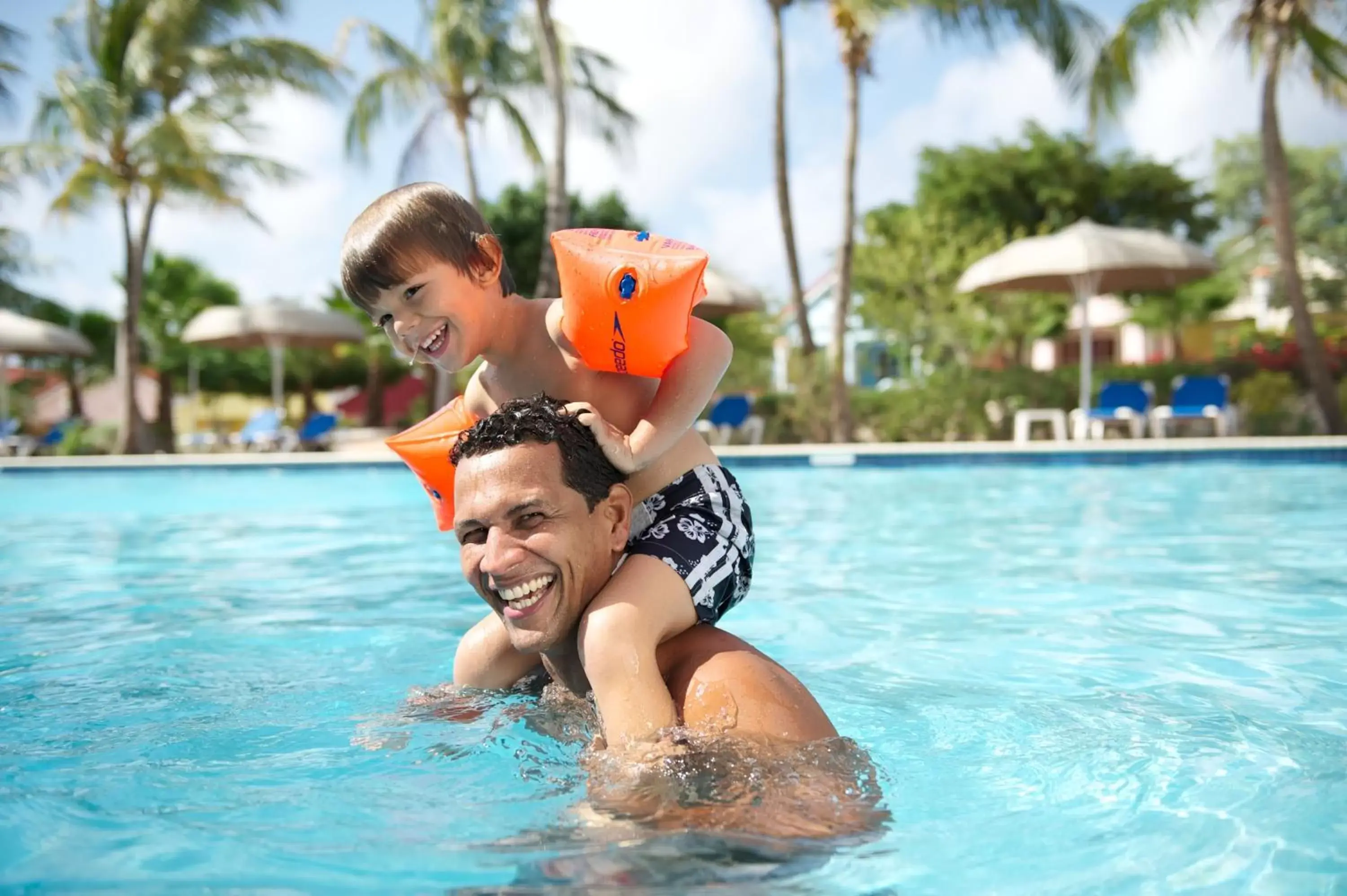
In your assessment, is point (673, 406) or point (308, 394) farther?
point (308, 394)

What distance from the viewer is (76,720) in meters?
3.30

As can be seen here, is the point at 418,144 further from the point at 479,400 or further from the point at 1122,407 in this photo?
the point at 479,400

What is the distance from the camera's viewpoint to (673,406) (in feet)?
8.58

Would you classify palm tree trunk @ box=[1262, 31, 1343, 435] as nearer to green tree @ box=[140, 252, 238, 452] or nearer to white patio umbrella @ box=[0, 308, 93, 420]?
white patio umbrella @ box=[0, 308, 93, 420]

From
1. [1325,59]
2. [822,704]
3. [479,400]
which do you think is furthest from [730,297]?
[479,400]

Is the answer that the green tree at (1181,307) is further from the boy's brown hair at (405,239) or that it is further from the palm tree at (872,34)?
the boy's brown hair at (405,239)

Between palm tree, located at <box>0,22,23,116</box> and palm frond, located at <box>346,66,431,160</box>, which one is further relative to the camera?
palm frond, located at <box>346,66,431,160</box>

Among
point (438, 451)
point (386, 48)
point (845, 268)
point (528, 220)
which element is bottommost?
point (438, 451)

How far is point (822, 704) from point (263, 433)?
64.5 feet

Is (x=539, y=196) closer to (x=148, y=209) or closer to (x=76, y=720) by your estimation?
(x=148, y=209)

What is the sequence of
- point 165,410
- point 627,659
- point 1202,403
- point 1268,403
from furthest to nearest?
point 165,410
point 1268,403
point 1202,403
point 627,659

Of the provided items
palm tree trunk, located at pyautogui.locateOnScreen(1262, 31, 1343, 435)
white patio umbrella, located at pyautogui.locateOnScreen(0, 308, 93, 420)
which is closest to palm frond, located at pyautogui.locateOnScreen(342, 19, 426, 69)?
white patio umbrella, located at pyautogui.locateOnScreen(0, 308, 93, 420)

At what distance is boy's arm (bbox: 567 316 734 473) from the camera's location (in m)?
2.51

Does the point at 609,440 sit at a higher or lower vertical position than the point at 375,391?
lower
